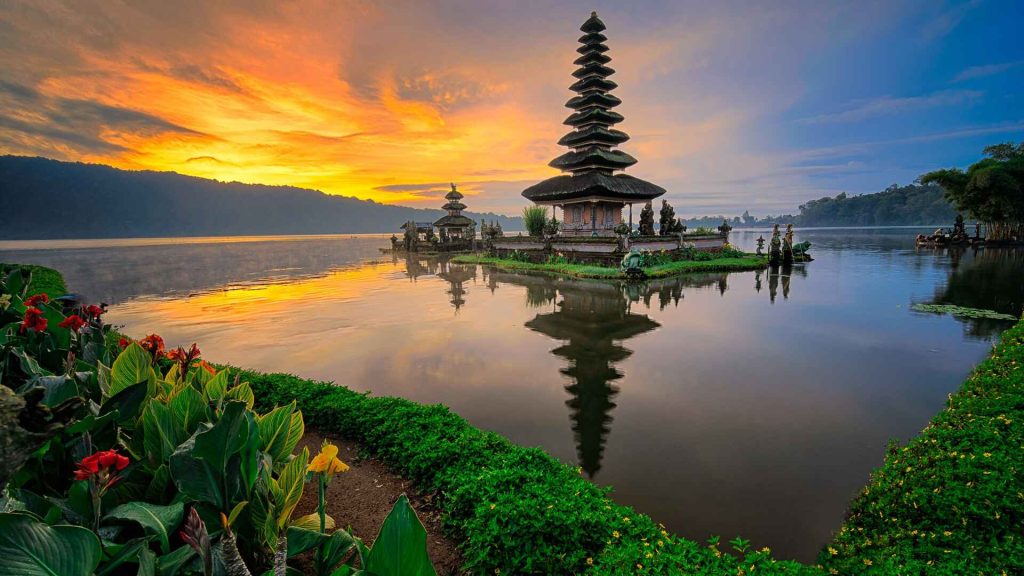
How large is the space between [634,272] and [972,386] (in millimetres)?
13188

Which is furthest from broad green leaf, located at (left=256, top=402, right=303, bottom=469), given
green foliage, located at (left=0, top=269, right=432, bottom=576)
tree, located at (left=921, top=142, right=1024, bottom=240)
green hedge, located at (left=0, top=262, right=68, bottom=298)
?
tree, located at (left=921, top=142, right=1024, bottom=240)

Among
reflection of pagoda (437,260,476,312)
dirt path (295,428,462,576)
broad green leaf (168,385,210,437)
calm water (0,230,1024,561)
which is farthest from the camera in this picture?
reflection of pagoda (437,260,476,312)

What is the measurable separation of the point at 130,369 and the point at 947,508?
18.6ft

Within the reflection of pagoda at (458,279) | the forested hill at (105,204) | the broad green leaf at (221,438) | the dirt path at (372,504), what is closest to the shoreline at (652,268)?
the reflection of pagoda at (458,279)

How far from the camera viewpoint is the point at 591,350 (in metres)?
8.38

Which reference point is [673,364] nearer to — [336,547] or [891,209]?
[336,547]

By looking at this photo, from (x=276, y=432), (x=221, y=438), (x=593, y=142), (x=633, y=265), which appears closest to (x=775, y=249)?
(x=633, y=265)

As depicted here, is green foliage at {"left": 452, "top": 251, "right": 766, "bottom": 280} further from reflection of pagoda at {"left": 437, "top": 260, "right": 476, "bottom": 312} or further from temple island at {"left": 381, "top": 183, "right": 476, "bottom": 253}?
temple island at {"left": 381, "top": 183, "right": 476, "bottom": 253}

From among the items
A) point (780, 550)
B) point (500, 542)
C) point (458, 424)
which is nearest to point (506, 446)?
point (458, 424)

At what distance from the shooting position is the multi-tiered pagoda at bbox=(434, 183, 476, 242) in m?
42.0

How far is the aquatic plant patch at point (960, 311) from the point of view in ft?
33.8

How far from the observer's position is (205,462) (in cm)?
184

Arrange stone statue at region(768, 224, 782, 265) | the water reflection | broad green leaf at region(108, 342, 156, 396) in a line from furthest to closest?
stone statue at region(768, 224, 782, 265)
the water reflection
broad green leaf at region(108, 342, 156, 396)

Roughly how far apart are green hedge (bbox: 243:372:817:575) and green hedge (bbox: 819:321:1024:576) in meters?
0.73
